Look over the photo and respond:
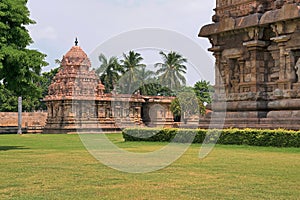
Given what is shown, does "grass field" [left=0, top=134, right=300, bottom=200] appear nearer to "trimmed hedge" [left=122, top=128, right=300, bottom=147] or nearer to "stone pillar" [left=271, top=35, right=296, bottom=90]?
"trimmed hedge" [left=122, top=128, right=300, bottom=147]

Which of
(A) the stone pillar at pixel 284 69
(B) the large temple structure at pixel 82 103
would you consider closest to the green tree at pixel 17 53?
(A) the stone pillar at pixel 284 69

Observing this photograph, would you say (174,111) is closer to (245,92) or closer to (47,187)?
(245,92)

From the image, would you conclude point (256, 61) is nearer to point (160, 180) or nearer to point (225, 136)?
point (225, 136)

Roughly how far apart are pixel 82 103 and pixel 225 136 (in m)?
28.2

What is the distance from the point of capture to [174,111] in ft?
167

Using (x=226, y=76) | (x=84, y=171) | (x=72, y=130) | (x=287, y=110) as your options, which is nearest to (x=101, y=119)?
(x=72, y=130)

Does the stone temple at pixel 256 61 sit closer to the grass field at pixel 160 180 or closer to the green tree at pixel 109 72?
the grass field at pixel 160 180

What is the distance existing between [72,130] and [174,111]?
39.7 feet

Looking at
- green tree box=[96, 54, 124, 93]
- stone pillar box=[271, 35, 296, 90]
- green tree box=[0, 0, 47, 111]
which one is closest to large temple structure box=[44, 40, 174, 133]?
green tree box=[96, 54, 124, 93]

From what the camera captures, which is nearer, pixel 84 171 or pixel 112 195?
pixel 112 195

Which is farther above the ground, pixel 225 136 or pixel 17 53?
pixel 17 53

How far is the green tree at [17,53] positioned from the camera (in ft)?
53.9

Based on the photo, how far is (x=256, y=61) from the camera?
63.2ft

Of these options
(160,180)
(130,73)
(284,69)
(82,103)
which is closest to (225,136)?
(284,69)
